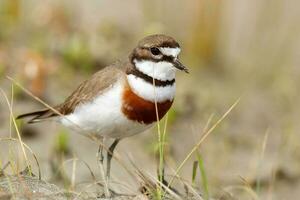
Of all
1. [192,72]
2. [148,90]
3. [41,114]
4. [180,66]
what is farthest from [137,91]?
[192,72]

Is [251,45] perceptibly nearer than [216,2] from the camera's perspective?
No

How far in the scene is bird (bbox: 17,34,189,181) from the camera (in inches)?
177

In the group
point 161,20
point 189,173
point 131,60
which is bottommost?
point 189,173

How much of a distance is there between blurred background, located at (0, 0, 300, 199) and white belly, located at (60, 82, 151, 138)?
4.23ft

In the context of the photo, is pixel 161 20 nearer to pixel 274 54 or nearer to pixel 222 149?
pixel 274 54

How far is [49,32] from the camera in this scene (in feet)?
25.9

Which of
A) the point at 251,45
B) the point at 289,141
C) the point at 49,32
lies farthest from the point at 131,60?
the point at 251,45

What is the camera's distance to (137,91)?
4488 millimetres

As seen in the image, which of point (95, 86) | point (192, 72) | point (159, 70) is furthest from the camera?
point (192, 72)

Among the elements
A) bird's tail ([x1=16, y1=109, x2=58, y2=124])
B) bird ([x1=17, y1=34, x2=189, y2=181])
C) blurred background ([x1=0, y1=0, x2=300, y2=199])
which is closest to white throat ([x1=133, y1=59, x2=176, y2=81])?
bird ([x1=17, y1=34, x2=189, y2=181])

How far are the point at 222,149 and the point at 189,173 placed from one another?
0.41 metres

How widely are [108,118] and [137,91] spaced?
0.22 meters

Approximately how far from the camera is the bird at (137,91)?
4484 millimetres

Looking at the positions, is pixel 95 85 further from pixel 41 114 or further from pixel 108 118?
pixel 41 114
